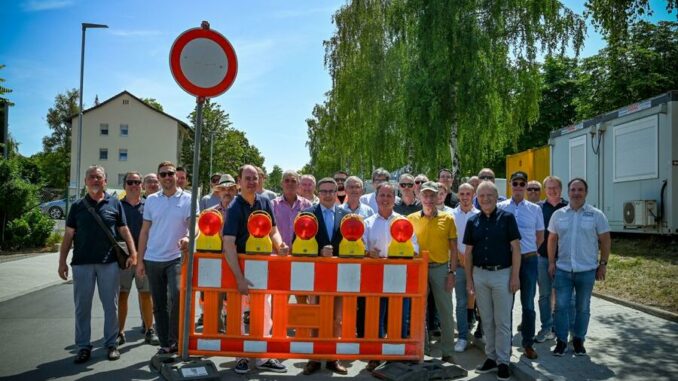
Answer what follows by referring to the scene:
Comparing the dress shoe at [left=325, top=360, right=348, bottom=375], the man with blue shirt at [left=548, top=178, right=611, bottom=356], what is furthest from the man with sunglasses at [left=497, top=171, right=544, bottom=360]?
the dress shoe at [left=325, top=360, right=348, bottom=375]

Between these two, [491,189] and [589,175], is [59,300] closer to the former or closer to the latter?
[491,189]

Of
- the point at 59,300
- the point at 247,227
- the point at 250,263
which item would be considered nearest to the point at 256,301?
the point at 250,263

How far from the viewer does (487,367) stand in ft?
18.8

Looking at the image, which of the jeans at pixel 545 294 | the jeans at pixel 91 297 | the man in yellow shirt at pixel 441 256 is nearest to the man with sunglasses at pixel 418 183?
the man in yellow shirt at pixel 441 256

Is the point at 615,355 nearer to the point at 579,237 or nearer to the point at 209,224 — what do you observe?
the point at 579,237

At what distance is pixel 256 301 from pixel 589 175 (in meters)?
13.8

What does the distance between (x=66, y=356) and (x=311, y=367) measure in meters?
2.70

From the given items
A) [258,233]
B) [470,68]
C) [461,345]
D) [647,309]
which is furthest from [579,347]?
[470,68]

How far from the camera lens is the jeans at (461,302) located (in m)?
6.75

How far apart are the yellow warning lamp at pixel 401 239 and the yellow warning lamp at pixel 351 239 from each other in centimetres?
30

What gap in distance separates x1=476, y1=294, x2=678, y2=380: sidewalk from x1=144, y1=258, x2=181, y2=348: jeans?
3631 millimetres

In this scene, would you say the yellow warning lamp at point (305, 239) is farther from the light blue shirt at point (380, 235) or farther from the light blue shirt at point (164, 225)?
the light blue shirt at point (164, 225)

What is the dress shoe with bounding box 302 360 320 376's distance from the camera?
5590 mm

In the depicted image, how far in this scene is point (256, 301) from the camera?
5219 mm
